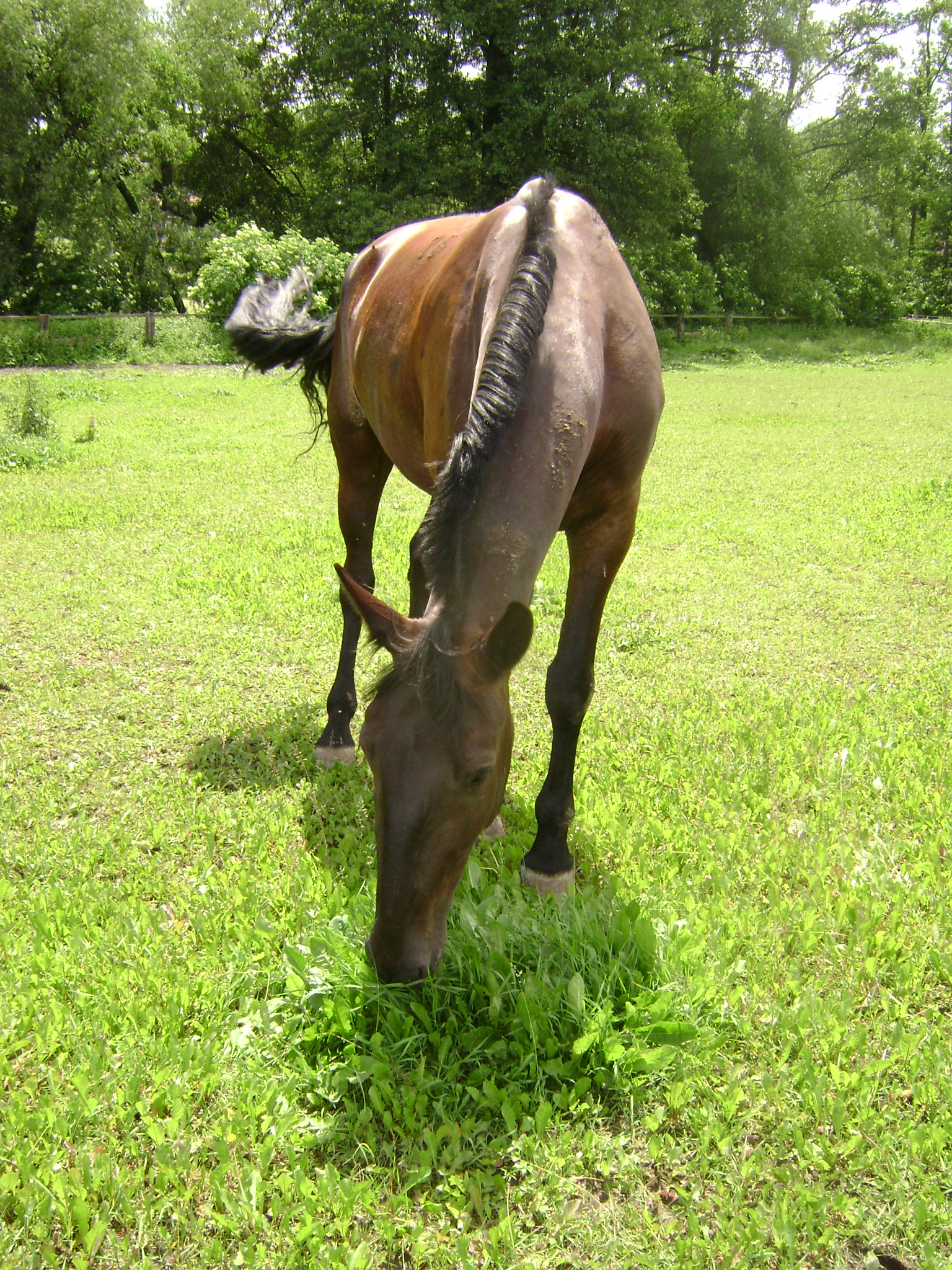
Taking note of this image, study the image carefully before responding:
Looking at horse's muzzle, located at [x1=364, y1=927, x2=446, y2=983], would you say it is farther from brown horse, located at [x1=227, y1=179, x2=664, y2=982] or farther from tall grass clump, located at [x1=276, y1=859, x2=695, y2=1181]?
tall grass clump, located at [x1=276, y1=859, x2=695, y2=1181]

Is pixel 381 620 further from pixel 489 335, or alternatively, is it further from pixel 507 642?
pixel 489 335

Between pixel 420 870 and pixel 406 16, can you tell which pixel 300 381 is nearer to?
pixel 420 870

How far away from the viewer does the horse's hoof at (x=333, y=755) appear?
3.95 meters

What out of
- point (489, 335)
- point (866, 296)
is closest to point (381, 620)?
point (489, 335)

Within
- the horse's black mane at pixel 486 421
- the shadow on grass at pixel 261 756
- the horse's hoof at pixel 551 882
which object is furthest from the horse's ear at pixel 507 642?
the shadow on grass at pixel 261 756

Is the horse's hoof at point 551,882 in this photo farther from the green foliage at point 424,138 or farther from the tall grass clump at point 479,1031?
the green foliage at point 424,138

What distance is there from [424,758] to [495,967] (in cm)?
81

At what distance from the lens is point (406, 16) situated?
25266mm

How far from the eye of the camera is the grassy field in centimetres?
187

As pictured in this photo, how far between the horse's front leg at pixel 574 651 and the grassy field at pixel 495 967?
5.7 inches

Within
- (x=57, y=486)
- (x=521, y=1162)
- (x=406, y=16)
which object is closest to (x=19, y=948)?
(x=521, y=1162)

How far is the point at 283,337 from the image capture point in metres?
4.86

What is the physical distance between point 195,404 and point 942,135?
4289 cm

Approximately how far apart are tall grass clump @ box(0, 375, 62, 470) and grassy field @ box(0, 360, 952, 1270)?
454cm
